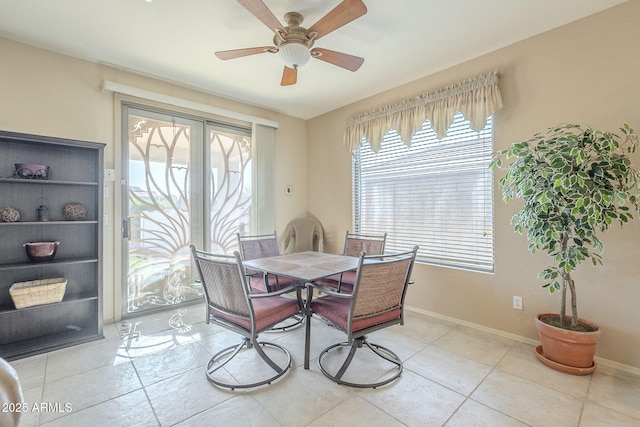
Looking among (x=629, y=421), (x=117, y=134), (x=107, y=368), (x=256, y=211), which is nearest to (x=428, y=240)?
(x=629, y=421)

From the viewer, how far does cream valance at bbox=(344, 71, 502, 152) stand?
2656mm

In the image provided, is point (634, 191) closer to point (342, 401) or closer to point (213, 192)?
point (342, 401)

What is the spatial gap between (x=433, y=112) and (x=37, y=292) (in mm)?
3945

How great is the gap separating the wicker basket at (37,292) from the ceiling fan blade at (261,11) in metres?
2.66

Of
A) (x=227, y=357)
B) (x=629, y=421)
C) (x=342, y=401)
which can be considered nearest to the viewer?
(x=629, y=421)

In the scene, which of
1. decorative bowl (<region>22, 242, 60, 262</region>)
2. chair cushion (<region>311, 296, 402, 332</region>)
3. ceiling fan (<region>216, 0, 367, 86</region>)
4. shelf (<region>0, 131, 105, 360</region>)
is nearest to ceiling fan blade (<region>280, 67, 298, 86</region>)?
ceiling fan (<region>216, 0, 367, 86</region>)

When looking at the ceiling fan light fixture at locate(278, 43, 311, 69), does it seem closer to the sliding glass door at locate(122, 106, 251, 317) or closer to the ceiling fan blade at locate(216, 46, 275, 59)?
the ceiling fan blade at locate(216, 46, 275, 59)

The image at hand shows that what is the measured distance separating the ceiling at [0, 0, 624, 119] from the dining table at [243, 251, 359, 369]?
194 centimetres

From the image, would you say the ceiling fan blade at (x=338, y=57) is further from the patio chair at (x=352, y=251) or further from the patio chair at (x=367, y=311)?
the patio chair at (x=352, y=251)

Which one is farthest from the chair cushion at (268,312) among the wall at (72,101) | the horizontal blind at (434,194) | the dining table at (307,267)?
the horizontal blind at (434,194)

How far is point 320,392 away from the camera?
6.09 feet

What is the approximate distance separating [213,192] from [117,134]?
115 centimetres

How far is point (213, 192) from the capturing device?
368cm

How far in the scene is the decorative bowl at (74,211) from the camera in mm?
2605
